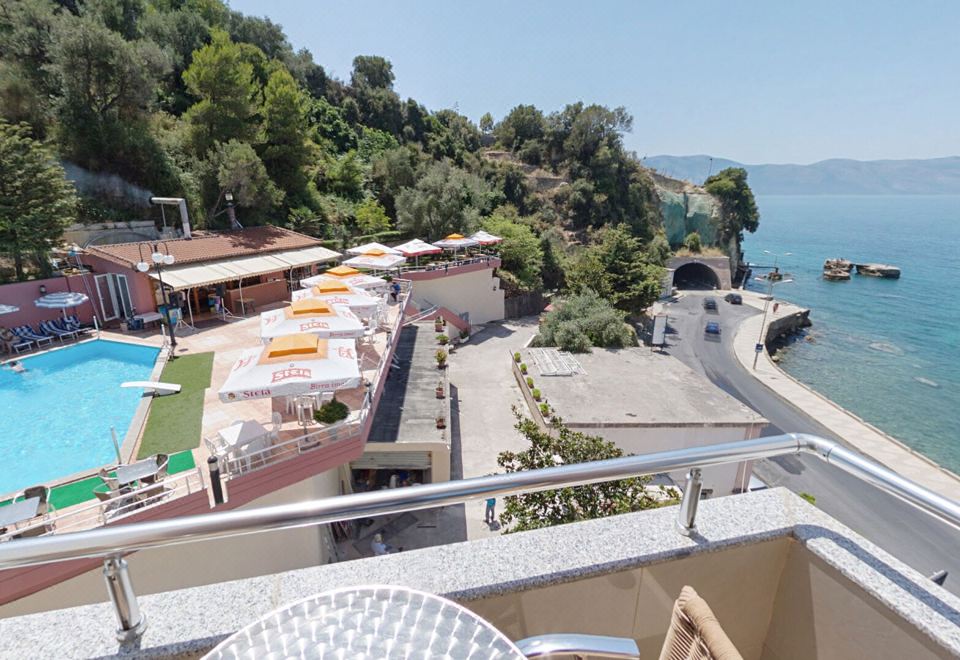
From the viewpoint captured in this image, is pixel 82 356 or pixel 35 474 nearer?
pixel 35 474

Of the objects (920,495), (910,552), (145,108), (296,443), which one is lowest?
(910,552)

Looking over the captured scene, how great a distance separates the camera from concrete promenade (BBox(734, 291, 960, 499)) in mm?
19469

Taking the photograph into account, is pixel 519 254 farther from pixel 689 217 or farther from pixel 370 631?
pixel 689 217

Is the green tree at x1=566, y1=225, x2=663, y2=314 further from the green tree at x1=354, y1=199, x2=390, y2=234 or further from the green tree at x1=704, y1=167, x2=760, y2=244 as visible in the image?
the green tree at x1=704, y1=167, x2=760, y2=244

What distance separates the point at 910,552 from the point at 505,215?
31.4 m

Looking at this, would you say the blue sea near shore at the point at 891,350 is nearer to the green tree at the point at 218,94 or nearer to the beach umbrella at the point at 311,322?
the beach umbrella at the point at 311,322

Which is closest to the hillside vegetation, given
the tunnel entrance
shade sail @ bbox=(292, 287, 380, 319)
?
the tunnel entrance

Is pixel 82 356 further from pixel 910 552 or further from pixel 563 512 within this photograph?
pixel 910 552

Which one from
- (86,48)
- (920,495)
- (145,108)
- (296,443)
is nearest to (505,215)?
(145,108)

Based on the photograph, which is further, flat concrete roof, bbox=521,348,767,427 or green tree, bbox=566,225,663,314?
green tree, bbox=566,225,663,314

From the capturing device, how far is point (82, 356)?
13.2 metres

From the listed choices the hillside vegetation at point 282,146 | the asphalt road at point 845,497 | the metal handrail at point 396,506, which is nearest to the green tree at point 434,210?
the hillside vegetation at point 282,146

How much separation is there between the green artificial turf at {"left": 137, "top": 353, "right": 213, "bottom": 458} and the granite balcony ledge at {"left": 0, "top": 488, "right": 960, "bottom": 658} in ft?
26.8

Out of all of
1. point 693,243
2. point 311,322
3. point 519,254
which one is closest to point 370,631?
point 311,322
